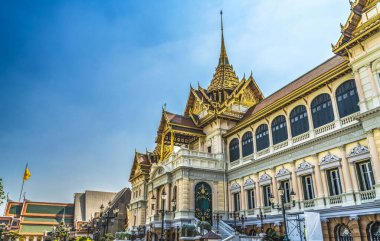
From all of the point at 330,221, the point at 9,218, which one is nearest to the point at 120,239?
the point at 330,221

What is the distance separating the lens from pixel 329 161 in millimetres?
18484

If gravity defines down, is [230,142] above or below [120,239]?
above

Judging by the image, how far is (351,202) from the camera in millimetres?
16469

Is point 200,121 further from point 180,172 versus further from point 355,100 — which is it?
point 355,100

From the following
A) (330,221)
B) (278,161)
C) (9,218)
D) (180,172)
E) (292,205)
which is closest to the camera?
(330,221)

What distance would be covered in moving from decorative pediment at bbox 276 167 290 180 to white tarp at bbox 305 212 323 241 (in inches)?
194

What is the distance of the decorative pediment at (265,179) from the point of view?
23.0 metres

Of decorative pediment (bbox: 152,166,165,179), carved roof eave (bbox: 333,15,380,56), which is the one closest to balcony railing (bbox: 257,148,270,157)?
carved roof eave (bbox: 333,15,380,56)

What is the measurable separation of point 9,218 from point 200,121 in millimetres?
61174

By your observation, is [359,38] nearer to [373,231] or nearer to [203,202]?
[373,231]

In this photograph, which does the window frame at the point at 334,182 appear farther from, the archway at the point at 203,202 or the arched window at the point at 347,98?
the archway at the point at 203,202

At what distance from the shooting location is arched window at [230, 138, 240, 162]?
91.3 ft

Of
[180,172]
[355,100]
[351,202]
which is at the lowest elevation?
[351,202]

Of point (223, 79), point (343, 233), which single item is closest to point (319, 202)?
point (343, 233)
